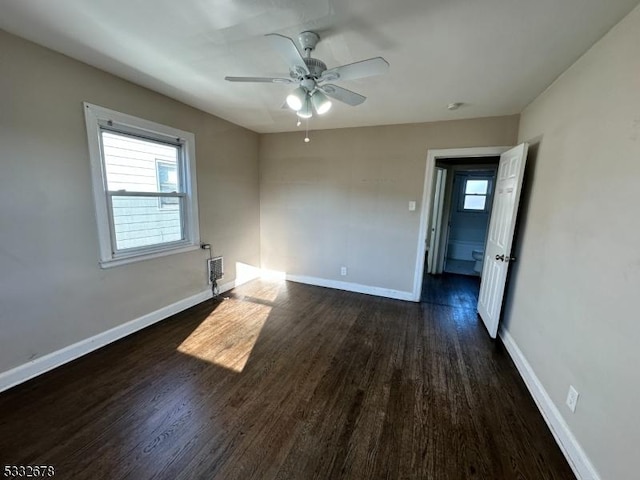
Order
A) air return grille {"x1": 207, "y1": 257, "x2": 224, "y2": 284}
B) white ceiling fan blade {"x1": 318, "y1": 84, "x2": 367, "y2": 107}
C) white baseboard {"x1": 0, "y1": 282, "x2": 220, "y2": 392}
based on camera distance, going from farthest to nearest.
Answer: air return grille {"x1": 207, "y1": 257, "x2": 224, "y2": 284}, white baseboard {"x1": 0, "y1": 282, "x2": 220, "y2": 392}, white ceiling fan blade {"x1": 318, "y1": 84, "x2": 367, "y2": 107}

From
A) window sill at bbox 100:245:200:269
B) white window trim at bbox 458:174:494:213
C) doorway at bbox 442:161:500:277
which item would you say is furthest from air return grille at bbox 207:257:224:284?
white window trim at bbox 458:174:494:213

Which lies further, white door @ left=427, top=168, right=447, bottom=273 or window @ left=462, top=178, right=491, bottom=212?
window @ left=462, top=178, right=491, bottom=212

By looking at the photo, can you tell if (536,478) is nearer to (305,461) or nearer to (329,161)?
(305,461)

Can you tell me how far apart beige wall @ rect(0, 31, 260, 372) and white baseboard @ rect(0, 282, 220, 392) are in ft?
0.15

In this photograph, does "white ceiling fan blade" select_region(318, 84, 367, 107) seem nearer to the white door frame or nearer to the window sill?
the white door frame

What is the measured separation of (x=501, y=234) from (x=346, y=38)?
7.88 ft

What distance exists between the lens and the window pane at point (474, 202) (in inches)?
223

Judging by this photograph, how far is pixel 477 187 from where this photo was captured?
570 centimetres

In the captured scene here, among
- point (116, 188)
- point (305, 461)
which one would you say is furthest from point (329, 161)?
point (305, 461)

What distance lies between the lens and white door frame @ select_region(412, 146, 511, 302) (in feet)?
10.2

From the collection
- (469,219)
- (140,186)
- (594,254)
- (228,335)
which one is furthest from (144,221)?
(469,219)

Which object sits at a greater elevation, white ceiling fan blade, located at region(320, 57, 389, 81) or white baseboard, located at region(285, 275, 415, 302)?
white ceiling fan blade, located at region(320, 57, 389, 81)

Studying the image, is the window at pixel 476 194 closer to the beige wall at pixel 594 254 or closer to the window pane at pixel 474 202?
the window pane at pixel 474 202

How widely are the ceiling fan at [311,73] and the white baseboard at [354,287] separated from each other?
270 cm
